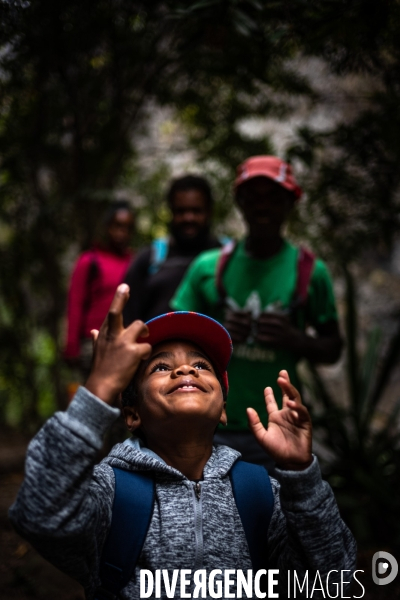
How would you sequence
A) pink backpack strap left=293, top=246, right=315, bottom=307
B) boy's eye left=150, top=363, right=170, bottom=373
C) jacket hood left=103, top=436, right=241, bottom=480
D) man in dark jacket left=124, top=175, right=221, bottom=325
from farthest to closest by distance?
man in dark jacket left=124, top=175, right=221, bottom=325, pink backpack strap left=293, top=246, right=315, bottom=307, boy's eye left=150, top=363, right=170, bottom=373, jacket hood left=103, top=436, right=241, bottom=480

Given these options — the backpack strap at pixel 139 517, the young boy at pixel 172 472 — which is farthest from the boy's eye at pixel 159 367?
the backpack strap at pixel 139 517

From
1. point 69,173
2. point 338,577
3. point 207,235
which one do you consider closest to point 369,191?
point 207,235

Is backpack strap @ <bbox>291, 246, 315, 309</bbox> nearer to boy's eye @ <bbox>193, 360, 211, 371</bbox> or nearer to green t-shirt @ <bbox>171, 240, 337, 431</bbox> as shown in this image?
green t-shirt @ <bbox>171, 240, 337, 431</bbox>

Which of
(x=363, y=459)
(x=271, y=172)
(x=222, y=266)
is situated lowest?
(x=363, y=459)

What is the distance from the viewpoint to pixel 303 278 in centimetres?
229

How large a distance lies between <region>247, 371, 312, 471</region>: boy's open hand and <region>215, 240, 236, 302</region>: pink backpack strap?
1012 mm

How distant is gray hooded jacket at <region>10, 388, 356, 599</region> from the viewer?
1116 mm

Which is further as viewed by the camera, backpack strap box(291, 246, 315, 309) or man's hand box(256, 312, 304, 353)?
backpack strap box(291, 246, 315, 309)

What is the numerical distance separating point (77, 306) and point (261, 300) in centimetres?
185

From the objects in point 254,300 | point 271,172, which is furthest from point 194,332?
point 271,172

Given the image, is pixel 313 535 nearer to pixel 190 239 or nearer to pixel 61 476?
pixel 61 476

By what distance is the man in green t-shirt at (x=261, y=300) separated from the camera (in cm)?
216

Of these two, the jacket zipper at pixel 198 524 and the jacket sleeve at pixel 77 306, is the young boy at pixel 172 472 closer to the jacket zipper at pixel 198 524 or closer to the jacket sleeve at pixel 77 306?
the jacket zipper at pixel 198 524

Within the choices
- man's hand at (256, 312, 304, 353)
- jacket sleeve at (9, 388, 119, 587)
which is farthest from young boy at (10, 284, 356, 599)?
man's hand at (256, 312, 304, 353)
